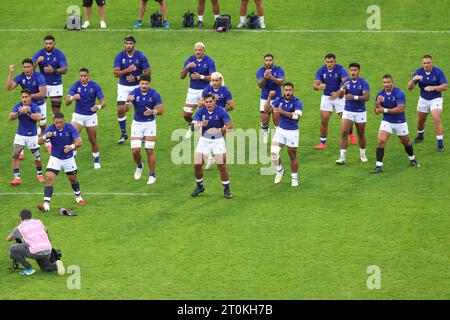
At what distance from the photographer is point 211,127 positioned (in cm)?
2809

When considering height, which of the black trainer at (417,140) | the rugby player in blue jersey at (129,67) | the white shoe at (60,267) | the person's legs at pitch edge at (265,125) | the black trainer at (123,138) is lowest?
the white shoe at (60,267)

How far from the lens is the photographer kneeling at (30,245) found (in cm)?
2344

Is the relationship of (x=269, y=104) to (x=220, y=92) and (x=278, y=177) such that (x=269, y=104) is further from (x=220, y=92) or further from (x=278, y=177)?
(x=278, y=177)

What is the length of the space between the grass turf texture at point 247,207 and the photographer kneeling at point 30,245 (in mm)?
319

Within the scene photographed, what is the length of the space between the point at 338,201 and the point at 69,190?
6979mm

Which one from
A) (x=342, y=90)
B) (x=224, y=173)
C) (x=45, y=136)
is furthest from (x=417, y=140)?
(x=45, y=136)

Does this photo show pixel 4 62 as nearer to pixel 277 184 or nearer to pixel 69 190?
pixel 69 190

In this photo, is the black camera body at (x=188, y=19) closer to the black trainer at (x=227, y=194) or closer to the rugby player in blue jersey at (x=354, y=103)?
the rugby player in blue jersey at (x=354, y=103)

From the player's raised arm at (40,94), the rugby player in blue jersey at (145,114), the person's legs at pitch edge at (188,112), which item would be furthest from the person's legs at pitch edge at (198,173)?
the player's raised arm at (40,94)

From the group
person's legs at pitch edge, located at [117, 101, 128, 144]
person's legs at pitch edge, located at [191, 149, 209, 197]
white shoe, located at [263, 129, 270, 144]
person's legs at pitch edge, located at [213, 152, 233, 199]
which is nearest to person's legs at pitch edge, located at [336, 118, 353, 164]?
white shoe, located at [263, 129, 270, 144]

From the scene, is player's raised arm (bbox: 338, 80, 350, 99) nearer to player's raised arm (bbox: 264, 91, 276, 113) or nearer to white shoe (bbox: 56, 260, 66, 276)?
player's raised arm (bbox: 264, 91, 276, 113)

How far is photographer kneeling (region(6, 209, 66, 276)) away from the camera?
76.9 feet

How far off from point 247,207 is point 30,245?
6.40 metres

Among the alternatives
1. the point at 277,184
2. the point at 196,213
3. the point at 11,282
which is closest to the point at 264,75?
the point at 277,184
